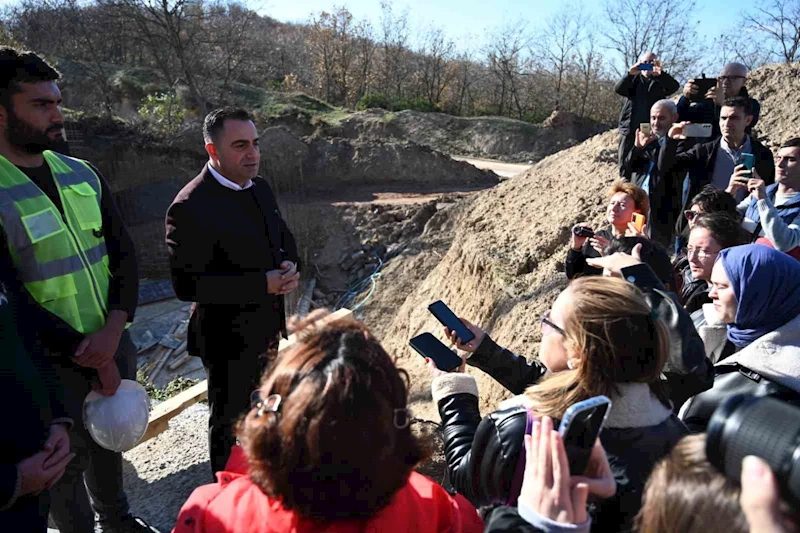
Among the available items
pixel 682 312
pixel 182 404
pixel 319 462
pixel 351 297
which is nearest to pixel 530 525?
pixel 319 462

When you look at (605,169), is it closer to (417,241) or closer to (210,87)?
(417,241)

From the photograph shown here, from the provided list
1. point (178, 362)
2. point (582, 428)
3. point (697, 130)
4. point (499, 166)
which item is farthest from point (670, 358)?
point (499, 166)

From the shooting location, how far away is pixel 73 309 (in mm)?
2641

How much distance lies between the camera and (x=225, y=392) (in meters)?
3.09

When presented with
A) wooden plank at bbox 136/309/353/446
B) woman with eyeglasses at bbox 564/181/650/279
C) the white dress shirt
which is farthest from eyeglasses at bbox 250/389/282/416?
woman with eyeglasses at bbox 564/181/650/279

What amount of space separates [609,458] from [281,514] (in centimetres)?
98

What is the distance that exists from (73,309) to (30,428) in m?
0.77

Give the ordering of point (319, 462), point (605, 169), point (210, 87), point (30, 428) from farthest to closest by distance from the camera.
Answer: point (210, 87), point (605, 169), point (30, 428), point (319, 462)

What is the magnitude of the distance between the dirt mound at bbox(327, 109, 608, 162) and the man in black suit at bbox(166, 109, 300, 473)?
1983cm

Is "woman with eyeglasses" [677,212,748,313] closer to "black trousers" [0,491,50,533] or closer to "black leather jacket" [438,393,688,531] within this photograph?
"black leather jacket" [438,393,688,531]

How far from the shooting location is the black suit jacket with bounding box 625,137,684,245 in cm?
504

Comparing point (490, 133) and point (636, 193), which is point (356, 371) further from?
point (490, 133)

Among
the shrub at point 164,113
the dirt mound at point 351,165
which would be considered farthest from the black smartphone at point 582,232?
the shrub at point 164,113

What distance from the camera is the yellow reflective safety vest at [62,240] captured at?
2475mm
